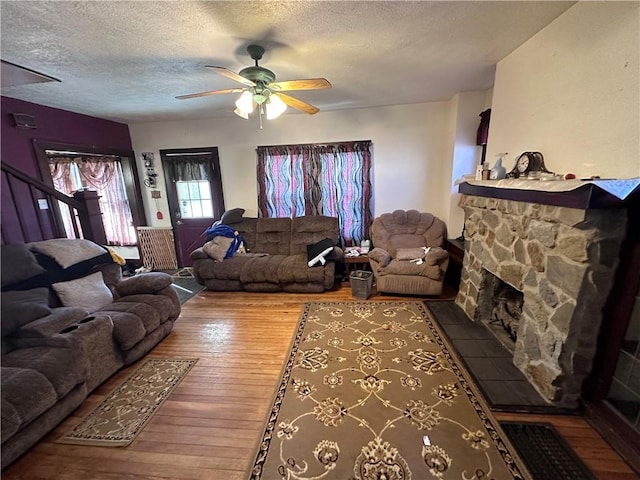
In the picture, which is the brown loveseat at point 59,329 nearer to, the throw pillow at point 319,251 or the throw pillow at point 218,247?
the throw pillow at point 218,247

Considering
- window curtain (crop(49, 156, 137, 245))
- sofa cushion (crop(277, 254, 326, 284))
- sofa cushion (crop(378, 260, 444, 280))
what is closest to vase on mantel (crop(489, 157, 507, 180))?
sofa cushion (crop(378, 260, 444, 280))

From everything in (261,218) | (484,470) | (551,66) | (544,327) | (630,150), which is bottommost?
(484,470)

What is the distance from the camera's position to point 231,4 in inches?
56.4

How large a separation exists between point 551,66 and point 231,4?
83.8 inches

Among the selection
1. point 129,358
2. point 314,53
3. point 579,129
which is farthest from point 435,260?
point 129,358

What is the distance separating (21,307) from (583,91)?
9.35 feet

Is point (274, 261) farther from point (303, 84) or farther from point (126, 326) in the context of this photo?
point (303, 84)

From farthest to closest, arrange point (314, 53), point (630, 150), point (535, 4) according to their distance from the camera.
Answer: point (314, 53)
point (535, 4)
point (630, 150)

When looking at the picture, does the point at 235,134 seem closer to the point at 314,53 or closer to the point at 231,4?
the point at 314,53

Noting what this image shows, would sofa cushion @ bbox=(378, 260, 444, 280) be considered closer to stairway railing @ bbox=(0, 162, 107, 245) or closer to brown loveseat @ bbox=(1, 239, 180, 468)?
brown loveseat @ bbox=(1, 239, 180, 468)

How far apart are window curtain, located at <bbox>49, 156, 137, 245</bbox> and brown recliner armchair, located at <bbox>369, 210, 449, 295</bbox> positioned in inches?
106

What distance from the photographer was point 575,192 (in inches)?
54.5

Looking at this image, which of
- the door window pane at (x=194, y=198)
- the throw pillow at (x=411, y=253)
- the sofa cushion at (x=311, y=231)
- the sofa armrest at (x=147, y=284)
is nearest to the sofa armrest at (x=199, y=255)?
the door window pane at (x=194, y=198)

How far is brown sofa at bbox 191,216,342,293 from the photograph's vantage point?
3.43 metres
